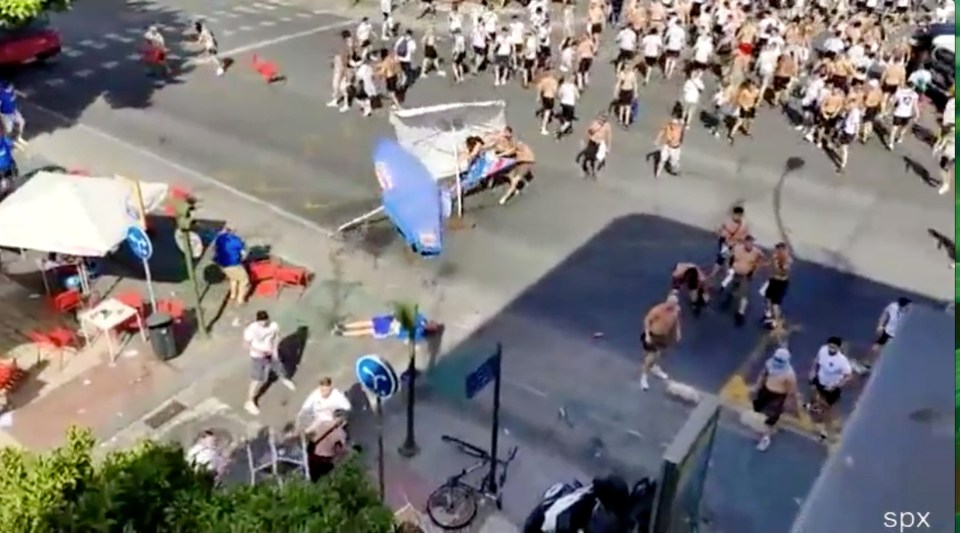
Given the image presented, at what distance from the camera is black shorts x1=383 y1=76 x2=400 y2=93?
76.5ft

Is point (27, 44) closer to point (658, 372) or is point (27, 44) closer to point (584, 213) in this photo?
point (584, 213)

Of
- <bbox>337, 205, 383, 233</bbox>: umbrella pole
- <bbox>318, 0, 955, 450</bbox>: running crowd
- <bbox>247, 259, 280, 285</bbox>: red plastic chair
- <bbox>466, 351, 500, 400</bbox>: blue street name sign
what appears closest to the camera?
<bbox>466, 351, 500, 400</bbox>: blue street name sign

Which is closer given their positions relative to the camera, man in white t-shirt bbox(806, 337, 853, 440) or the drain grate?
man in white t-shirt bbox(806, 337, 853, 440)

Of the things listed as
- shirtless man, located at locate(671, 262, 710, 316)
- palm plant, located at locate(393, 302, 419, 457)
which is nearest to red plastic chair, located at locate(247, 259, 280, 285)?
palm plant, located at locate(393, 302, 419, 457)

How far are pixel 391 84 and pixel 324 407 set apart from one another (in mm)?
12647

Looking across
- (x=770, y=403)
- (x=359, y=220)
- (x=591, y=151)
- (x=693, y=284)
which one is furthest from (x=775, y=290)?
(x=359, y=220)

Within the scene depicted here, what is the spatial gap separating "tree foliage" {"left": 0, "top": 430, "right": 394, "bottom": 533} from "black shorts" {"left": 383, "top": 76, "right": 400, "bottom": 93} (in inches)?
686

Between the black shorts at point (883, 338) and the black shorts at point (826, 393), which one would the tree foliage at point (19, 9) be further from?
the black shorts at point (883, 338)

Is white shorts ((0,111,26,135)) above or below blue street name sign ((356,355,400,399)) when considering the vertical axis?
below

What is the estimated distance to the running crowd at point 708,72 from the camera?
19.7 meters

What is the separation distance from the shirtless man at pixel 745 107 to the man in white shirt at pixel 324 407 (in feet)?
41.9

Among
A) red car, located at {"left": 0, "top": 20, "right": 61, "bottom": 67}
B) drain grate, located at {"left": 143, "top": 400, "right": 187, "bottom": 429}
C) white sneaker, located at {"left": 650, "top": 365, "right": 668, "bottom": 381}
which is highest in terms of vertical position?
red car, located at {"left": 0, "top": 20, "right": 61, "bottom": 67}

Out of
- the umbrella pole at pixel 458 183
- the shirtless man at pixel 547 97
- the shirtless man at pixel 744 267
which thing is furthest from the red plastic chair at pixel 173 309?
the shirtless man at pixel 547 97

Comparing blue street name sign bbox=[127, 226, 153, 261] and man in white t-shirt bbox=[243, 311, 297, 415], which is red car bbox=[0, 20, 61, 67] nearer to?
blue street name sign bbox=[127, 226, 153, 261]
